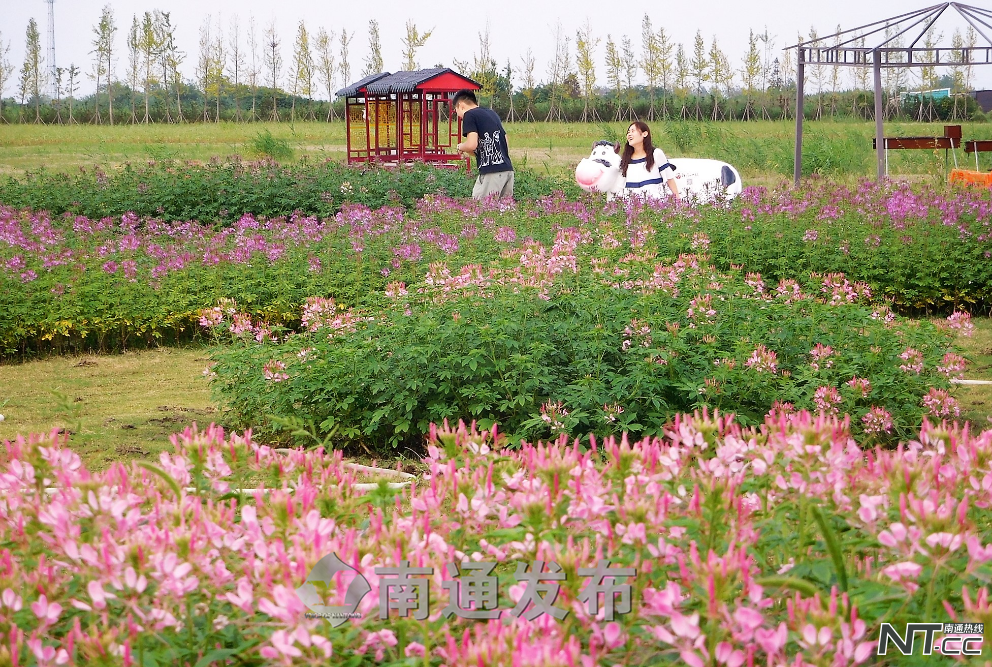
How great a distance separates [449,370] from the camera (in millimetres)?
4809

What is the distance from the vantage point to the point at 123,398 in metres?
6.26

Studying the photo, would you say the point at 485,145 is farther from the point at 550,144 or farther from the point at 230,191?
the point at 550,144

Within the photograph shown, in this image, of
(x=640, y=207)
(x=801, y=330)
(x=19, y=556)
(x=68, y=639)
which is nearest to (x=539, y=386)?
(x=801, y=330)

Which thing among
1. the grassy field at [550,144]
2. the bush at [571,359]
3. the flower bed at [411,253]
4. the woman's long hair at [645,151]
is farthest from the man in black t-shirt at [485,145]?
the grassy field at [550,144]

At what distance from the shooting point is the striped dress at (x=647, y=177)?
10805 mm

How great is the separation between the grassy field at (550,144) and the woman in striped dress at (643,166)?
667cm

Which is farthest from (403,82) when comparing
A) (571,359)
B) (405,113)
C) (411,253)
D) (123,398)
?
(571,359)

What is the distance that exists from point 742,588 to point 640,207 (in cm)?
816

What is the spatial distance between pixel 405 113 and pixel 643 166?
9306 millimetres

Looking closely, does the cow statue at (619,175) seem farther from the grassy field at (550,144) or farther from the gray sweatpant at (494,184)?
the grassy field at (550,144)

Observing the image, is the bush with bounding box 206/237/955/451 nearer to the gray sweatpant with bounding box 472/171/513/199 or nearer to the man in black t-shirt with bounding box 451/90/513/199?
the man in black t-shirt with bounding box 451/90/513/199

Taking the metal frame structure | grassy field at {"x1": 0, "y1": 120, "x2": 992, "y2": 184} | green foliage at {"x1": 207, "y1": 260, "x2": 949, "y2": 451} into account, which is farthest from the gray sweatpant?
the metal frame structure

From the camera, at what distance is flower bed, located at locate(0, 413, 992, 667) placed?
4.30 feet

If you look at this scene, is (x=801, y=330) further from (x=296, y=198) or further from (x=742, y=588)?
(x=296, y=198)
